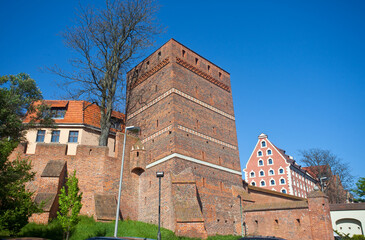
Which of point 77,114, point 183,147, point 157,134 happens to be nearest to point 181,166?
point 183,147

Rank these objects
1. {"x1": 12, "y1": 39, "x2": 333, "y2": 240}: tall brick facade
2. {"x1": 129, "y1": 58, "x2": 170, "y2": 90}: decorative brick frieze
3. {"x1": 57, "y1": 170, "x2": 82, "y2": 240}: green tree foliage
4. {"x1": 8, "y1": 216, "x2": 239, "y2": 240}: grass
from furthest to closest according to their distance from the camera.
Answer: {"x1": 129, "y1": 58, "x2": 170, "y2": 90}: decorative brick frieze < {"x1": 12, "y1": 39, "x2": 333, "y2": 240}: tall brick facade < {"x1": 8, "y1": 216, "x2": 239, "y2": 240}: grass < {"x1": 57, "y1": 170, "x2": 82, "y2": 240}: green tree foliage

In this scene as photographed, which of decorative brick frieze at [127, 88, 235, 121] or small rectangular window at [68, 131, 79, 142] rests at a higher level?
decorative brick frieze at [127, 88, 235, 121]

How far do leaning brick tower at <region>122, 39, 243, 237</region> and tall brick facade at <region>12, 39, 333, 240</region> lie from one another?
7cm

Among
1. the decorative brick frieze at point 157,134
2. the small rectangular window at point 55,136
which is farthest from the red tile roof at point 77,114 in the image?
the decorative brick frieze at point 157,134

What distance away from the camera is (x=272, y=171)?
51.1 meters

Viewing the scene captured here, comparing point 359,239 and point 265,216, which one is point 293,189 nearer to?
point 265,216

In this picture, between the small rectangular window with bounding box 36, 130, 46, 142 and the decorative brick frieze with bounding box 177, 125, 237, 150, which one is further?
the small rectangular window with bounding box 36, 130, 46, 142

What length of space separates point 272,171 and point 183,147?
3244cm

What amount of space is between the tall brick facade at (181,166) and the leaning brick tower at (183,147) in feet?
0.23

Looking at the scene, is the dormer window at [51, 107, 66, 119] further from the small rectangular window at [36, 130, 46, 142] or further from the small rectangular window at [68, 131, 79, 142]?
the small rectangular window at [68, 131, 79, 142]

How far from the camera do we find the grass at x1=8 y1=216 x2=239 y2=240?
55.1ft

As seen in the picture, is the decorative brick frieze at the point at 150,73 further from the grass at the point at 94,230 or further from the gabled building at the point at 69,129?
the grass at the point at 94,230

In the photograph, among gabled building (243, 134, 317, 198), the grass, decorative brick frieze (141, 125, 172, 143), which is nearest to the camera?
the grass

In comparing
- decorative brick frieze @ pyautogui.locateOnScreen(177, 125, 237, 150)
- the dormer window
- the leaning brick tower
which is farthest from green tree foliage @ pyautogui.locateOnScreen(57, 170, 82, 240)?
the dormer window
